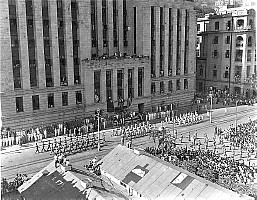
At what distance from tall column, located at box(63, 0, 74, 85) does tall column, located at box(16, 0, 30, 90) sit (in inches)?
283

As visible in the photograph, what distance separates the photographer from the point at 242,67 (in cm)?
8438

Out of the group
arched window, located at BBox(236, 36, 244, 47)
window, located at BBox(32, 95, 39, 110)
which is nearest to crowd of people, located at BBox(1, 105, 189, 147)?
window, located at BBox(32, 95, 39, 110)

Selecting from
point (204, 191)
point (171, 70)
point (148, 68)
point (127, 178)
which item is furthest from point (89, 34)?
point (204, 191)

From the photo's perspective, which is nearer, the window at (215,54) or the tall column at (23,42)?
→ the tall column at (23,42)

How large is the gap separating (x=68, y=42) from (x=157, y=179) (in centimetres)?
3685

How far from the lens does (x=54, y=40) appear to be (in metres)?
53.7

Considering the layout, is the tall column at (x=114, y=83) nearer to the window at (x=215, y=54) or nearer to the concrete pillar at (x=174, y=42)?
the concrete pillar at (x=174, y=42)

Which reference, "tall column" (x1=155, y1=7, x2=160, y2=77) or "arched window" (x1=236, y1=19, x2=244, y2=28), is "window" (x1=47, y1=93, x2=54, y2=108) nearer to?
"tall column" (x1=155, y1=7, x2=160, y2=77)

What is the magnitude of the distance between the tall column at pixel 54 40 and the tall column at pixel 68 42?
1886mm

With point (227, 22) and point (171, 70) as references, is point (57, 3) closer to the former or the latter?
point (171, 70)

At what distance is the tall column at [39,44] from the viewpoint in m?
51.2

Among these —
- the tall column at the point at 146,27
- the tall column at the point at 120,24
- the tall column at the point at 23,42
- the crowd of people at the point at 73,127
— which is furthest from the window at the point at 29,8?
the tall column at the point at 146,27

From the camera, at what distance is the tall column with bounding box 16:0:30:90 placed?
4922 centimetres

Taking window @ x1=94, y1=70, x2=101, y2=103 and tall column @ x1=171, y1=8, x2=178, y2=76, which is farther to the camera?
tall column @ x1=171, y1=8, x2=178, y2=76
